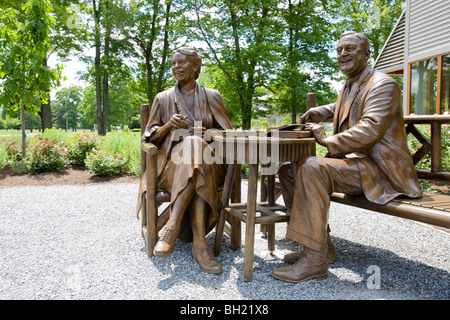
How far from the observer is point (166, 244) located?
301cm

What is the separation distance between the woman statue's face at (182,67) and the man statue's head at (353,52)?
1.39 m

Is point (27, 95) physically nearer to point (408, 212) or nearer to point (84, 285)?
point (84, 285)

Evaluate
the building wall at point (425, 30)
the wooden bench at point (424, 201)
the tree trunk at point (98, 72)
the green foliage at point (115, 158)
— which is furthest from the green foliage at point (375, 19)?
the wooden bench at point (424, 201)

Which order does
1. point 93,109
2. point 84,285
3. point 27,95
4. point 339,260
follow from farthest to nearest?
point 93,109 < point 27,95 < point 339,260 < point 84,285

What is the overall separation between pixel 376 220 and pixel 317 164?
2618 mm

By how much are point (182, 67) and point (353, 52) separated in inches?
60.7

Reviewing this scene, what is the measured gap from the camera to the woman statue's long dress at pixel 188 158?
310 cm

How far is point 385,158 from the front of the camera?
286cm

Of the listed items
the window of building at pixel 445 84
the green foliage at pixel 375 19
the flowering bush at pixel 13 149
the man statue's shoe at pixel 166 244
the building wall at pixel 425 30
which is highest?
the green foliage at pixel 375 19

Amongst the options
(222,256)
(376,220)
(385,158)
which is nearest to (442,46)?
(376,220)

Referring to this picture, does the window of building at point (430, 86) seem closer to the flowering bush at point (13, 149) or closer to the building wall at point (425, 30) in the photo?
the building wall at point (425, 30)

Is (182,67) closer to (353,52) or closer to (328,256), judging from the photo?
(353,52)

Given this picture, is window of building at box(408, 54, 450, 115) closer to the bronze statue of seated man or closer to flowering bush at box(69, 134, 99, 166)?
the bronze statue of seated man

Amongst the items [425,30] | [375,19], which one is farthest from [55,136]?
[375,19]
